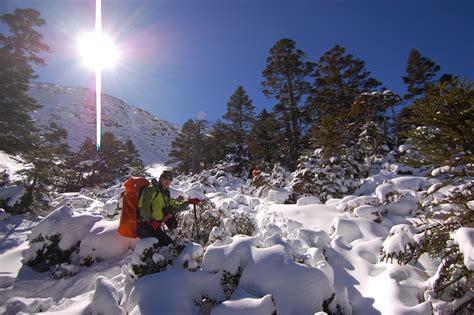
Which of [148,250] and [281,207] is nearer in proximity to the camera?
[148,250]

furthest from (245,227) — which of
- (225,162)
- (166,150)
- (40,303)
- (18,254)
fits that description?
(166,150)

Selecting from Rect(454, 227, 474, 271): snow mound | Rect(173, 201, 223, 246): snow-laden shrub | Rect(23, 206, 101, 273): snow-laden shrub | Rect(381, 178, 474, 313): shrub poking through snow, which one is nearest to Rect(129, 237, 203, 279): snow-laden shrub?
Rect(173, 201, 223, 246): snow-laden shrub

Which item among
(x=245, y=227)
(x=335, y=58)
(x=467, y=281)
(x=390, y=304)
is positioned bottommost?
(x=390, y=304)

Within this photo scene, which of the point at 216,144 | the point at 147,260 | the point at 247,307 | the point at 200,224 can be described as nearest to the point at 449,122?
the point at 247,307

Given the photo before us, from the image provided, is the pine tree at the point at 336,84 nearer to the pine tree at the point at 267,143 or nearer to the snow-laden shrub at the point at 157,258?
the pine tree at the point at 267,143

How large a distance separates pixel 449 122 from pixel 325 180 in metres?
6.63

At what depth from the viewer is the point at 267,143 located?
22547 mm

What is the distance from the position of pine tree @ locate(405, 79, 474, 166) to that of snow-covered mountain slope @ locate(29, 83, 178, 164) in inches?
1789

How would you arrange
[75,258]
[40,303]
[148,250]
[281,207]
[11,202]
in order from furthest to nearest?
[11,202] → [281,207] → [75,258] → [148,250] → [40,303]

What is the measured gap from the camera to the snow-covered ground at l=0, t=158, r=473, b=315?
3.44m

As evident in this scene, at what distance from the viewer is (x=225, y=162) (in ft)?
72.9

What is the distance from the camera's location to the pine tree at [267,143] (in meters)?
21.4

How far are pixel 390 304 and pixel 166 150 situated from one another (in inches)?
2250

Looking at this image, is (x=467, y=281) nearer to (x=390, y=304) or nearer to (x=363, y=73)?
(x=390, y=304)
